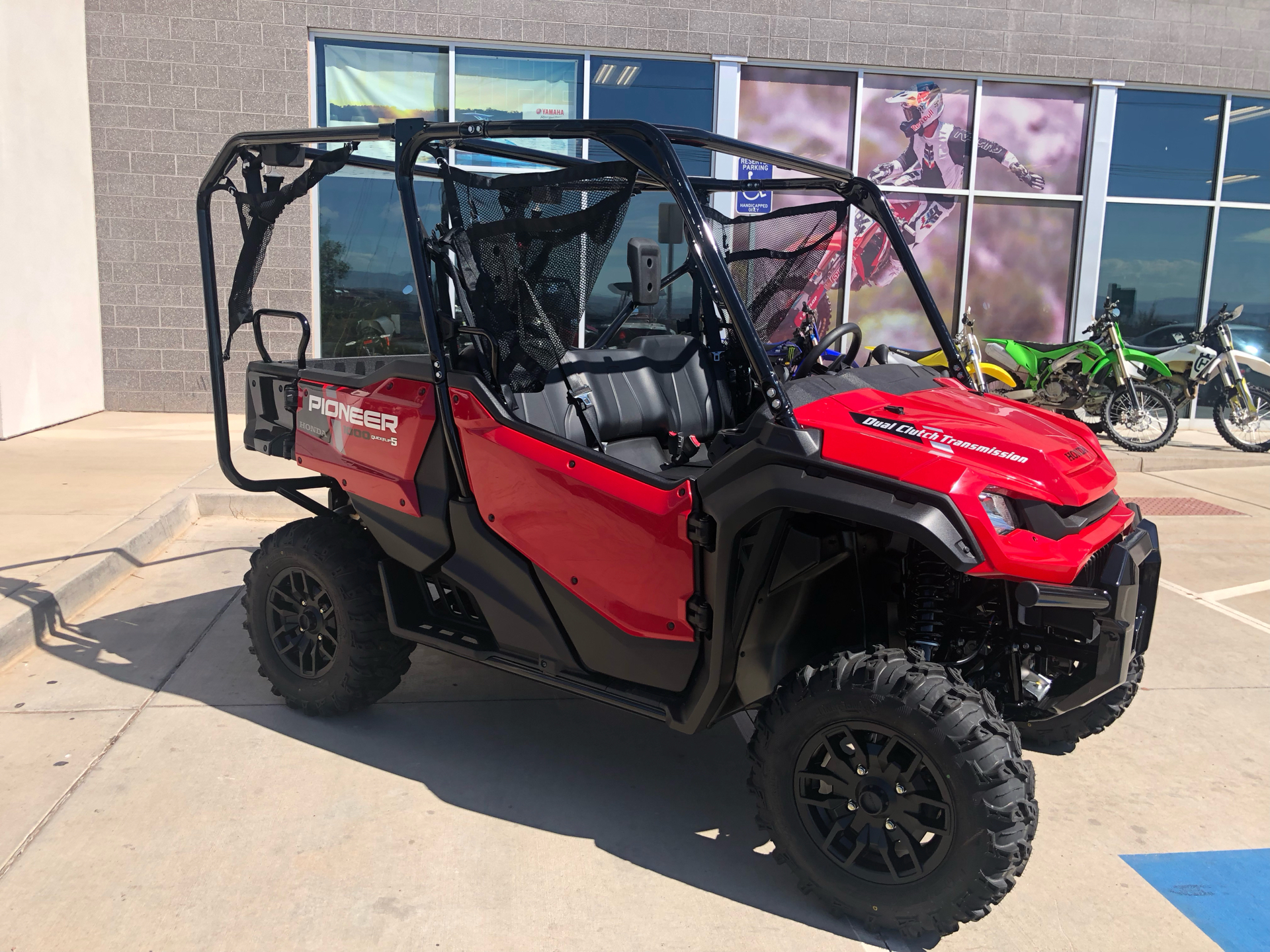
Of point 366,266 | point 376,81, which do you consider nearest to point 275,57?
point 376,81

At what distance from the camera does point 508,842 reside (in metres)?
2.96

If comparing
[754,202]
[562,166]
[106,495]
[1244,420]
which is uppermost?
[562,166]

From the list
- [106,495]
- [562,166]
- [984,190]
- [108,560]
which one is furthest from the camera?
[984,190]

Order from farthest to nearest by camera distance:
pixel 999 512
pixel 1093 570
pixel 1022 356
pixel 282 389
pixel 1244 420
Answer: pixel 1244 420, pixel 1022 356, pixel 282 389, pixel 1093 570, pixel 999 512

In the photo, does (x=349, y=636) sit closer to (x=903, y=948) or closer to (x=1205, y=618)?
(x=903, y=948)

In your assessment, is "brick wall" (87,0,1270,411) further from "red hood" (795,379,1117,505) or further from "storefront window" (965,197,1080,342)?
"red hood" (795,379,1117,505)

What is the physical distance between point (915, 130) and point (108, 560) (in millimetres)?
9336

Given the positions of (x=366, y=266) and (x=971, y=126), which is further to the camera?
(x=971, y=126)

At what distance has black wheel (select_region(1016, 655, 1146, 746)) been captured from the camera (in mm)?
3340

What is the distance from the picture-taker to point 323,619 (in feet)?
12.1

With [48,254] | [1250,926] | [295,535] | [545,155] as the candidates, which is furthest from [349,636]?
[48,254]

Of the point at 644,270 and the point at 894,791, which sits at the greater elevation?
the point at 644,270

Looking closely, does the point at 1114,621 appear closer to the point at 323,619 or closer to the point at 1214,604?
the point at 323,619

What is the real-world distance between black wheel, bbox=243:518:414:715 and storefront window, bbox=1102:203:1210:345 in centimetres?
1035
